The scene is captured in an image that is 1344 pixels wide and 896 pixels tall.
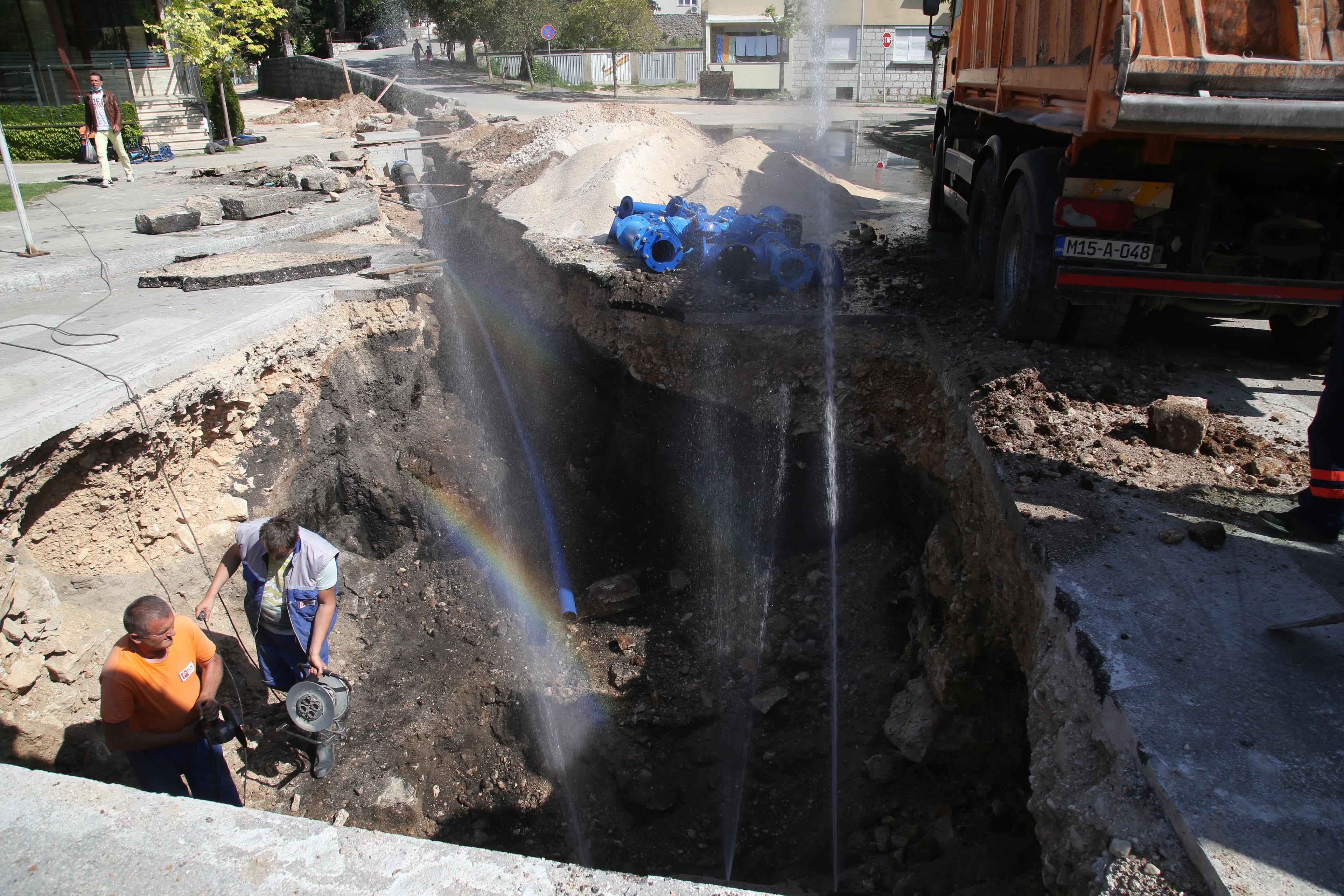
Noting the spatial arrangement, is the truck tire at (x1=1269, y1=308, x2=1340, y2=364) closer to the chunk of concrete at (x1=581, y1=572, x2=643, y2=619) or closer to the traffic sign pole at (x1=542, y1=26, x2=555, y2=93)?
the chunk of concrete at (x1=581, y1=572, x2=643, y2=619)

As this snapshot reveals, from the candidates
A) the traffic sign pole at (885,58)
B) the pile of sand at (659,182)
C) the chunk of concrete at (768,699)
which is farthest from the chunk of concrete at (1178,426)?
the traffic sign pole at (885,58)

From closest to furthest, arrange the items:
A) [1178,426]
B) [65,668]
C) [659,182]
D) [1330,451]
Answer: [1330,451] → [1178,426] → [65,668] → [659,182]

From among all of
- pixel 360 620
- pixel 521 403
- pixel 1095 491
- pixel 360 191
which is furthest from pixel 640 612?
pixel 360 191

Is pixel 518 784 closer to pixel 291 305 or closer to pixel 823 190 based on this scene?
pixel 291 305

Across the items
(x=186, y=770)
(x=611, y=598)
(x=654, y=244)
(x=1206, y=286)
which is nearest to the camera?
(x=186, y=770)

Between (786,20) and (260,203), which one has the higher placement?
(786,20)

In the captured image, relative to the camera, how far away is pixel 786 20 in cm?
A: 3206

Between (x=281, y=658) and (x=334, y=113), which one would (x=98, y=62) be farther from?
(x=281, y=658)

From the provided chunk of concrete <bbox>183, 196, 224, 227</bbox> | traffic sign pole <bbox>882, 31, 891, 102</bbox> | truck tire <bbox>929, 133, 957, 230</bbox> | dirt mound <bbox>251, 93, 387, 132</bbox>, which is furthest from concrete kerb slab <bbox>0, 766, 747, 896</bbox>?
traffic sign pole <bbox>882, 31, 891, 102</bbox>

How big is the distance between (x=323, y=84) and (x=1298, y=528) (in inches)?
1219

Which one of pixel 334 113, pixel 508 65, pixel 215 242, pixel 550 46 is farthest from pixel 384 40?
pixel 215 242

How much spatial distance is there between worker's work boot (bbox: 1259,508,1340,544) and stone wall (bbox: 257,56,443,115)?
21877 millimetres

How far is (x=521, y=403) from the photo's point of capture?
8.02 meters

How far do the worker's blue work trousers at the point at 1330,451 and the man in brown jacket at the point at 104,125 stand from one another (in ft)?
47.5
